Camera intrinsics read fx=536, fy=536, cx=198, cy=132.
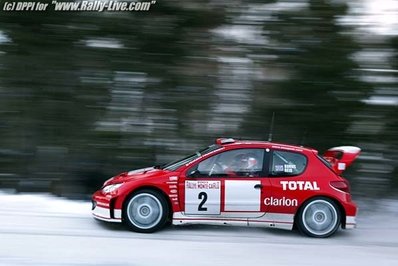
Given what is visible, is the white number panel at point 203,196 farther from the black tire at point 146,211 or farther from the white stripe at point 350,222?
the white stripe at point 350,222

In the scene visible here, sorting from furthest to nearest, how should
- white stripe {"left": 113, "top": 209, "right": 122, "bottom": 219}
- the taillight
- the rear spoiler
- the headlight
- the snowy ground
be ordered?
the rear spoiler
the taillight
the headlight
white stripe {"left": 113, "top": 209, "right": 122, "bottom": 219}
the snowy ground

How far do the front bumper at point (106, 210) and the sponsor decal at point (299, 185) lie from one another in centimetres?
234

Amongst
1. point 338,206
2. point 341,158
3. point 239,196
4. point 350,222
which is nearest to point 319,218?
point 338,206

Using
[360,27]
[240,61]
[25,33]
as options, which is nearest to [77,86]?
[25,33]

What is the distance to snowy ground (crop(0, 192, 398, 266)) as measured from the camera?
6184 millimetres

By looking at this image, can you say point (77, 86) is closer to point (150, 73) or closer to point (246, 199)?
point (150, 73)

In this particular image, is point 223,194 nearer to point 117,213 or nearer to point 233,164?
point 233,164

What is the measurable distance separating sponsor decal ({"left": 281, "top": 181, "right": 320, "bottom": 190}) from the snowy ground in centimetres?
72

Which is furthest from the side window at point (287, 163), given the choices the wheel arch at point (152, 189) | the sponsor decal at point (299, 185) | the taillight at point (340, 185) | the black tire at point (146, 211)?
the black tire at point (146, 211)

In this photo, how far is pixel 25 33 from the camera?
35.5ft

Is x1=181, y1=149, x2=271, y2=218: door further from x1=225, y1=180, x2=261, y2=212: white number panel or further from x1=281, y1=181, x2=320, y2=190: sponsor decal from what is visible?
x1=281, y1=181, x2=320, y2=190: sponsor decal

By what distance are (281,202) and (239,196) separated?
601 millimetres

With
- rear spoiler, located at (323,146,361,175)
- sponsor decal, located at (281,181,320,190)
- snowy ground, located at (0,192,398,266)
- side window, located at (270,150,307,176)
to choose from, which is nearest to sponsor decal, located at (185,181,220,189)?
snowy ground, located at (0,192,398,266)

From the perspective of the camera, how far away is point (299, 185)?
7.57 metres
